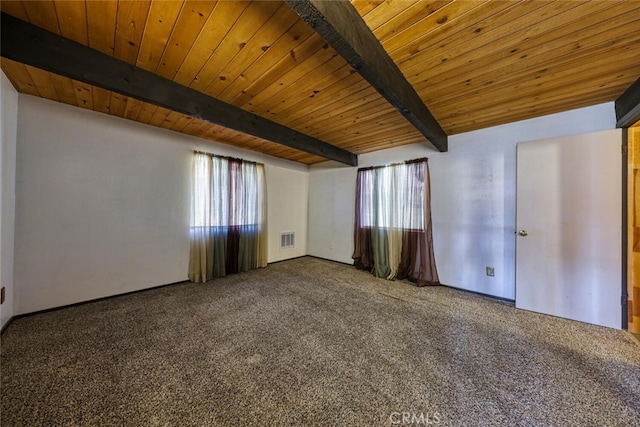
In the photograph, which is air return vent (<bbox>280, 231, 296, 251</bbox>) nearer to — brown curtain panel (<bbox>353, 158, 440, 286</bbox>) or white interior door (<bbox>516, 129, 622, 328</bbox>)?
brown curtain panel (<bbox>353, 158, 440, 286</bbox>)

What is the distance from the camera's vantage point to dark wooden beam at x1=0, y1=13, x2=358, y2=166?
1378mm

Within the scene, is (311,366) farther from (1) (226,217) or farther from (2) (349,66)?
(1) (226,217)

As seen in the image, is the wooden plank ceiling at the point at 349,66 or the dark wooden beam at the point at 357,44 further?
the wooden plank ceiling at the point at 349,66

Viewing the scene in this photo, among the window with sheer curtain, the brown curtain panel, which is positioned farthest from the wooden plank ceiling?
the brown curtain panel

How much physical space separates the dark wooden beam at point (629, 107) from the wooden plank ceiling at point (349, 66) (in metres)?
0.08

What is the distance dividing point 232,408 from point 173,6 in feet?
7.51

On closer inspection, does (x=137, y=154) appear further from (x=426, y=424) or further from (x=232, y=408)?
(x=426, y=424)

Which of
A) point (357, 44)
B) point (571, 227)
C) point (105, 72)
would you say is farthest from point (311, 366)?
point (571, 227)

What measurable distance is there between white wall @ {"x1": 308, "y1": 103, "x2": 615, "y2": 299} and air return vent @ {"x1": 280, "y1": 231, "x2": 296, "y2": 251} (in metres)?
2.62

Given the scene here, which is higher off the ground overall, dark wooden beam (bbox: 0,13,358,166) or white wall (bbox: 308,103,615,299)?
dark wooden beam (bbox: 0,13,358,166)

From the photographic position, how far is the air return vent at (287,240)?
4.68 meters

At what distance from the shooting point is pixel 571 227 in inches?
89.7

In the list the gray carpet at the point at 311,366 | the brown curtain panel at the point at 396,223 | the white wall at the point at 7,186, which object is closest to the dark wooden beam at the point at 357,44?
the brown curtain panel at the point at 396,223

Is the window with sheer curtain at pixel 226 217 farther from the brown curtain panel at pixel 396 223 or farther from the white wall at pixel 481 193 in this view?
the white wall at pixel 481 193
